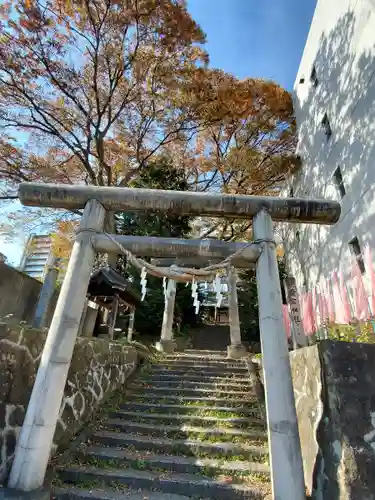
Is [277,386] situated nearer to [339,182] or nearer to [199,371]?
[199,371]

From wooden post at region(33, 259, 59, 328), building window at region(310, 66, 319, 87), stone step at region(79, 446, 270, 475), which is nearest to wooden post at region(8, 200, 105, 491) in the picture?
stone step at region(79, 446, 270, 475)

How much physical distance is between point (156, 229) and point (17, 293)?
9.54 meters

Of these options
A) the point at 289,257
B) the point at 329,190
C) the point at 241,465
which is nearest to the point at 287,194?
the point at 289,257

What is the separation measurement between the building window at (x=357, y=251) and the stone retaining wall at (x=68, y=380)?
27.6 feet

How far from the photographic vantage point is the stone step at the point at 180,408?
6043 millimetres

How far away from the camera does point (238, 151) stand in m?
15.1

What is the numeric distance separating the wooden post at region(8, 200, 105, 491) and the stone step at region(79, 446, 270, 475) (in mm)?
1273

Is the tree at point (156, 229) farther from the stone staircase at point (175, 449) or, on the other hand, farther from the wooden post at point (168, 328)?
the stone staircase at point (175, 449)

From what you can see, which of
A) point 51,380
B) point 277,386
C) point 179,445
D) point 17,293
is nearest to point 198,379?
point 179,445

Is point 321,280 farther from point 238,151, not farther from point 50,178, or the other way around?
point 50,178

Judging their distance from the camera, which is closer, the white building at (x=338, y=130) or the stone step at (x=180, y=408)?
the stone step at (x=180, y=408)

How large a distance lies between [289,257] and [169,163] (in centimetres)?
992

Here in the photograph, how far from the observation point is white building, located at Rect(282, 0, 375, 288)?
370 inches

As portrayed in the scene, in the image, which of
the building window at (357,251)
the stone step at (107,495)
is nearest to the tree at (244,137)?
the building window at (357,251)
